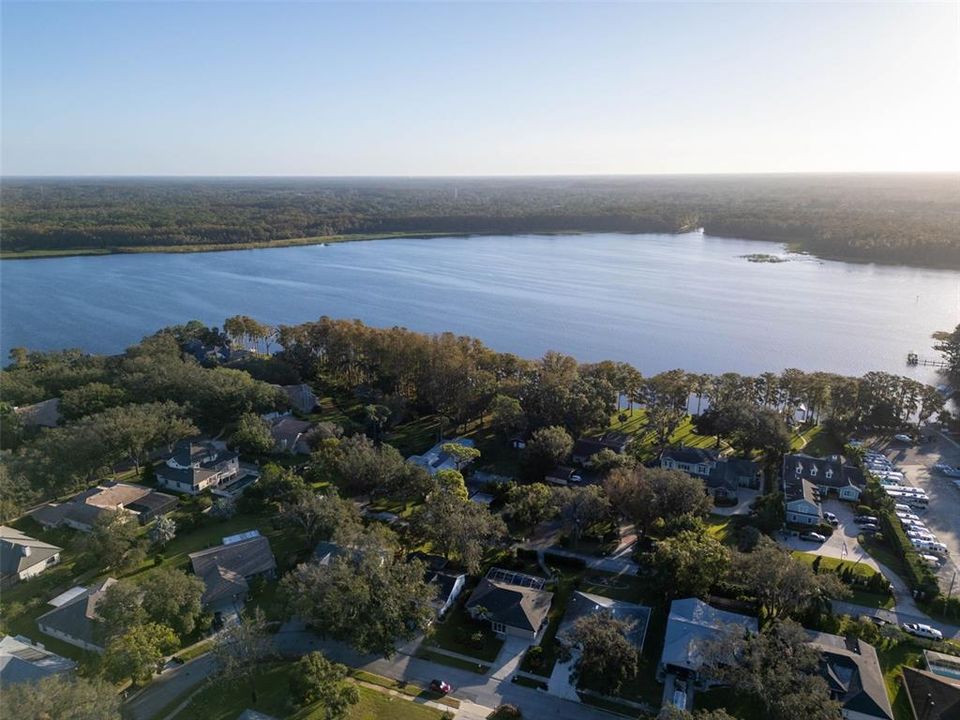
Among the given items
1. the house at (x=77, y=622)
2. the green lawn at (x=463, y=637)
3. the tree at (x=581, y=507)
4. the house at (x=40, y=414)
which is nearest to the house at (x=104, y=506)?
the house at (x=77, y=622)

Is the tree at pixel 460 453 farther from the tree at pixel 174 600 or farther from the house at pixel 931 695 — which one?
the house at pixel 931 695

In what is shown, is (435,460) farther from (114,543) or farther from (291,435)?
(114,543)

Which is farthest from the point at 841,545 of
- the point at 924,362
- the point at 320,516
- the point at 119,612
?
the point at 924,362

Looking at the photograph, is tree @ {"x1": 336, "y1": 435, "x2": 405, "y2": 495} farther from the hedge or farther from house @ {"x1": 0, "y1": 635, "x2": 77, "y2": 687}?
→ the hedge

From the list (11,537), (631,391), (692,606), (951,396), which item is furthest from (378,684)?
(951,396)

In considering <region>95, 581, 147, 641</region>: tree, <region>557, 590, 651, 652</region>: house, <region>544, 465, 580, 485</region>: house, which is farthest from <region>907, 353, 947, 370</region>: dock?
<region>95, 581, 147, 641</region>: tree

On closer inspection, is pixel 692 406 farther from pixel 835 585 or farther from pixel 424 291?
pixel 424 291

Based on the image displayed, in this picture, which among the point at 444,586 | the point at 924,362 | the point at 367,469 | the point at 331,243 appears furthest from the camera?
the point at 331,243
